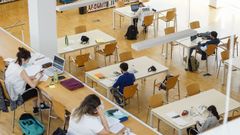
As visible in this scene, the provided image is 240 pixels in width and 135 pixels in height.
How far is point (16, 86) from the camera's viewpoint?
7.86 meters

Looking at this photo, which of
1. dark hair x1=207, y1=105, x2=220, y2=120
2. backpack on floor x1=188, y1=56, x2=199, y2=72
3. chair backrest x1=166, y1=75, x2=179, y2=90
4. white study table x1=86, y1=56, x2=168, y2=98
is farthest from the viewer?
backpack on floor x1=188, y1=56, x2=199, y2=72

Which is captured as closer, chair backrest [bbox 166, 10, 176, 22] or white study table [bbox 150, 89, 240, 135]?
white study table [bbox 150, 89, 240, 135]

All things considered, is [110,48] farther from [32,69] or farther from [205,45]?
[32,69]

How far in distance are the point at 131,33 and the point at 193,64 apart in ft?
8.34

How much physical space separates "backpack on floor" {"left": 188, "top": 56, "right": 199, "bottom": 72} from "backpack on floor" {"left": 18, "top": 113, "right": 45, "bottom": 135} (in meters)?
4.49

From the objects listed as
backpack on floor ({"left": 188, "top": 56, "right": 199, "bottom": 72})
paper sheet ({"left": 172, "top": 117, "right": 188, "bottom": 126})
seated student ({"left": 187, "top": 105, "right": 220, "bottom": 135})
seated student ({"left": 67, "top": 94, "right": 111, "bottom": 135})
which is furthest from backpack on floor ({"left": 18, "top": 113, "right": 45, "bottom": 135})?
backpack on floor ({"left": 188, "top": 56, "right": 199, "bottom": 72})

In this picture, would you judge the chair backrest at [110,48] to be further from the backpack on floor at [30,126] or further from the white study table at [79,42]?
the backpack on floor at [30,126]

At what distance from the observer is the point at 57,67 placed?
8539 millimetres

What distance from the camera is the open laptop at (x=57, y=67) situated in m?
8.41

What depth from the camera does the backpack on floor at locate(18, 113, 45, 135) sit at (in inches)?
289

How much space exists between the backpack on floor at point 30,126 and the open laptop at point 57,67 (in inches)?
43.3

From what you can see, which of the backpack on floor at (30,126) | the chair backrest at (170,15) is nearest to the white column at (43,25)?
the backpack on floor at (30,126)

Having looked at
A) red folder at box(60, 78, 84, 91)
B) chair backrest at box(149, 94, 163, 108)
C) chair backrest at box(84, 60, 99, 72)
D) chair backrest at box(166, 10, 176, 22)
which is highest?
chair backrest at box(166, 10, 176, 22)

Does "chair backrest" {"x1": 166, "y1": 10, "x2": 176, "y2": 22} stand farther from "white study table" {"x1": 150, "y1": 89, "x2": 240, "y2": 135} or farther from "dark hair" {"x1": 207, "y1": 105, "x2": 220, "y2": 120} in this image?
"dark hair" {"x1": 207, "y1": 105, "x2": 220, "y2": 120}
